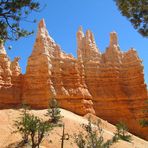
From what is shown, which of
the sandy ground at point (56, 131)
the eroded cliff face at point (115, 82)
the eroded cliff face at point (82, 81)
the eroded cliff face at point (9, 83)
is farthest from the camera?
the eroded cliff face at point (115, 82)

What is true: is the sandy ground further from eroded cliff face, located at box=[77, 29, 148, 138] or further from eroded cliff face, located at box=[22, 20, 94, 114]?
eroded cliff face, located at box=[77, 29, 148, 138]

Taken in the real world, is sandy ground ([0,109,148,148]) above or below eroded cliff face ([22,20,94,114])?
below


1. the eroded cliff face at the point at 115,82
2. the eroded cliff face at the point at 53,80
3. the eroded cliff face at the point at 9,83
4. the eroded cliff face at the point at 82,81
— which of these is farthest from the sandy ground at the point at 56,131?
the eroded cliff face at the point at 115,82

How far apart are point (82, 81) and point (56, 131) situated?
19166 mm

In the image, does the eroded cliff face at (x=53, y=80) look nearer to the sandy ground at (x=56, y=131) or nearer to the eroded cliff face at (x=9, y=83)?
the eroded cliff face at (x=9, y=83)

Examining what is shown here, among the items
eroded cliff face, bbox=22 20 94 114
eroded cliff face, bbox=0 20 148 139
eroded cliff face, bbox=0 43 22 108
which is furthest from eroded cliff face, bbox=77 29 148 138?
eroded cliff face, bbox=0 43 22 108

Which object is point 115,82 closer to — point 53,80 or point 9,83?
point 53,80

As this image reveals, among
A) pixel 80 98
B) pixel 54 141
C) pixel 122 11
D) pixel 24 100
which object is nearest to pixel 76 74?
pixel 80 98

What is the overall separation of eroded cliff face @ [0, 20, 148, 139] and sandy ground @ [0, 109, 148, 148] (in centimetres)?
417

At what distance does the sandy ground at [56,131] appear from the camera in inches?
1877

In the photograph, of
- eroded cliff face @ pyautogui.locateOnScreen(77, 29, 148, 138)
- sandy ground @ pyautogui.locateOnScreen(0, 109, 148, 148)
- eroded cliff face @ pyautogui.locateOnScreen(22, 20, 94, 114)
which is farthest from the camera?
eroded cliff face @ pyautogui.locateOnScreen(77, 29, 148, 138)

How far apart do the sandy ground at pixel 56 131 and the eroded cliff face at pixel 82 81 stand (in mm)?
4172

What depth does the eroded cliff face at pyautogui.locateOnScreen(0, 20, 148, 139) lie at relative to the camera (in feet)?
213

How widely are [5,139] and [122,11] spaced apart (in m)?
35.3
